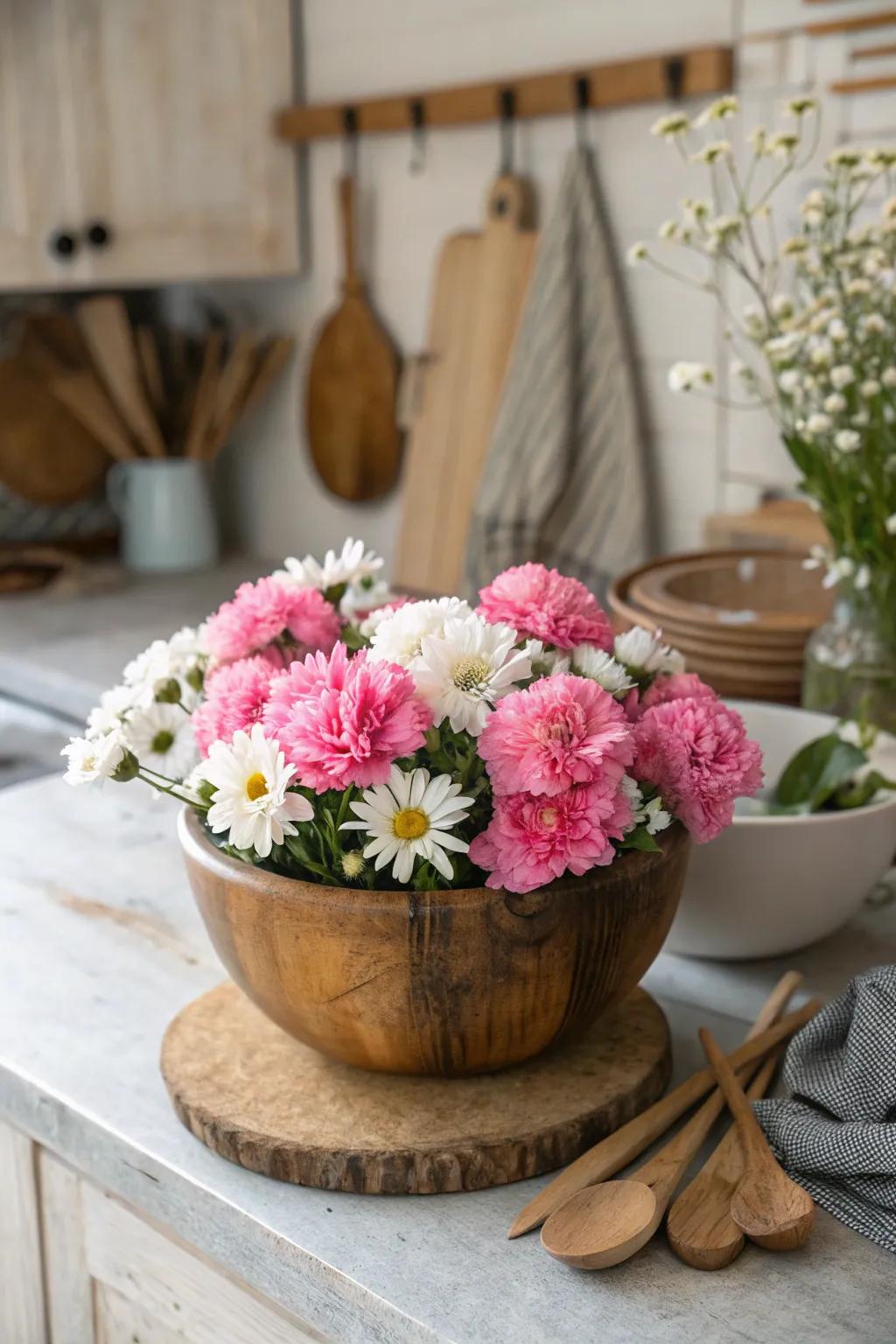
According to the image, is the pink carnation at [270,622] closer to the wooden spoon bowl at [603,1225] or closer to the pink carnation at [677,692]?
the pink carnation at [677,692]

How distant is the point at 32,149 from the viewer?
85.0 inches

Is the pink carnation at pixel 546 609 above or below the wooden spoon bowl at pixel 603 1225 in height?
above

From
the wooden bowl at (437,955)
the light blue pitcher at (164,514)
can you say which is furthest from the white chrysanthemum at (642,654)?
the light blue pitcher at (164,514)

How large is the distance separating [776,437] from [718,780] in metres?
1.16

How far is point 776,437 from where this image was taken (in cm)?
186

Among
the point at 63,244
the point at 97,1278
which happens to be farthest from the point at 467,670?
the point at 63,244

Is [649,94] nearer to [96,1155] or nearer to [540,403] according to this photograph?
[540,403]

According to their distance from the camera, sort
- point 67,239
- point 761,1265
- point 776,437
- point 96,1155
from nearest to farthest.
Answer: point 761,1265 → point 96,1155 → point 776,437 → point 67,239

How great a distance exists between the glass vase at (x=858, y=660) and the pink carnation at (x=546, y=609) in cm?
42

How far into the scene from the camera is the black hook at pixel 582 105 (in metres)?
1.94

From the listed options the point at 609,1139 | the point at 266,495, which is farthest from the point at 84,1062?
the point at 266,495

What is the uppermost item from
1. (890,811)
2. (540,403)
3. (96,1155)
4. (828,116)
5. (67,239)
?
(828,116)

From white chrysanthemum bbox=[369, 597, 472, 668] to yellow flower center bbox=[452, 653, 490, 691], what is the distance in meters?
0.03

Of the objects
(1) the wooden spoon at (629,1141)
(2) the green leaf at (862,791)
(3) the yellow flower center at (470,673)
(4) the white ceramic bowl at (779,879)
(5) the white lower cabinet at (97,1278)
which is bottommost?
(5) the white lower cabinet at (97,1278)
